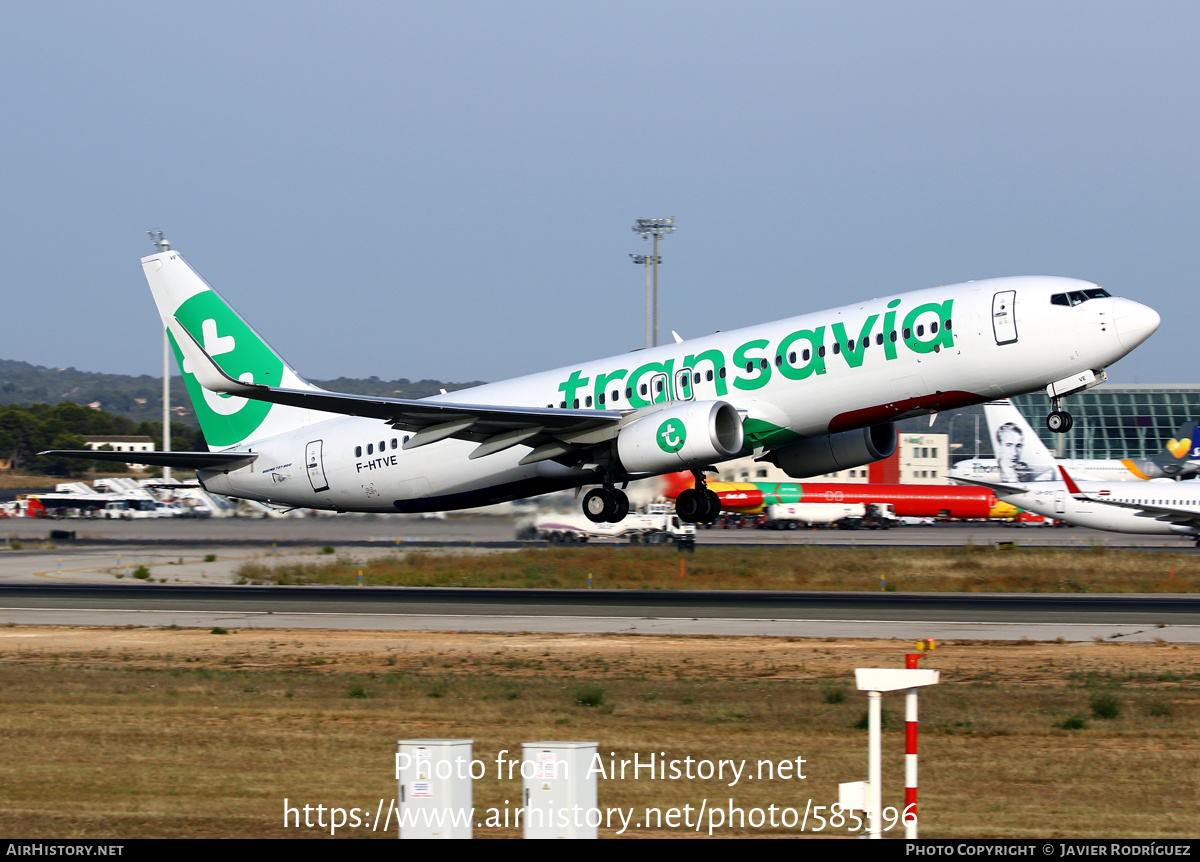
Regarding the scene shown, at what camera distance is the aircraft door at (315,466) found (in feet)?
111

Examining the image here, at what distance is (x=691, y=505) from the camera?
99.2 ft

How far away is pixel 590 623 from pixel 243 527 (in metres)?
42.2

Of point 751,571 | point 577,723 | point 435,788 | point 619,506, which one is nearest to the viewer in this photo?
point 435,788

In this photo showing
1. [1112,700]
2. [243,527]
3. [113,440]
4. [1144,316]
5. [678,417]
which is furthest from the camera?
[113,440]

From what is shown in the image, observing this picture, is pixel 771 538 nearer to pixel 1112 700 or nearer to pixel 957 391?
pixel 957 391

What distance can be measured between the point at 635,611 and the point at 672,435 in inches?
279

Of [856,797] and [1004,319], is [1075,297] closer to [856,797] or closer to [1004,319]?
[1004,319]

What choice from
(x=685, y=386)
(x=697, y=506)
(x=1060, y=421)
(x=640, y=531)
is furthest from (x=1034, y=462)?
(x=685, y=386)

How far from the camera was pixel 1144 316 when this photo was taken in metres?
24.7

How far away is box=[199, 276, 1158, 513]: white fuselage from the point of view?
25047mm

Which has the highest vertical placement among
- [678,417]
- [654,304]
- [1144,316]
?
[654,304]

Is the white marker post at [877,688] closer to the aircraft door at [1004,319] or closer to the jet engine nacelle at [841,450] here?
the aircraft door at [1004,319]

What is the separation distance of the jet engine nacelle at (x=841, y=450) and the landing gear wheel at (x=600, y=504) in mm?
4288
